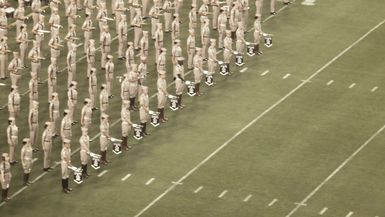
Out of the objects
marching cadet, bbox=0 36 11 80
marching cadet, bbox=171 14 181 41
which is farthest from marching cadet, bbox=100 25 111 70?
marching cadet, bbox=0 36 11 80

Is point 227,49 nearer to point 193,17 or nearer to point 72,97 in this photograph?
point 193,17

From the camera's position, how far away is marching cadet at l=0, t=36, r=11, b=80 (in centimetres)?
4747

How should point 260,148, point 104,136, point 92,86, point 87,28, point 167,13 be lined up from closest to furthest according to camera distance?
point 104,136
point 260,148
point 92,86
point 87,28
point 167,13

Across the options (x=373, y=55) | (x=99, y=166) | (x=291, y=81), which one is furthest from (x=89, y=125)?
(x=373, y=55)

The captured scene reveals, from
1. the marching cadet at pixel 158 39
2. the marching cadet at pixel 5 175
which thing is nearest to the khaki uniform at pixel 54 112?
the marching cadet at pixel 5 175

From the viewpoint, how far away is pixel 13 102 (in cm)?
4391

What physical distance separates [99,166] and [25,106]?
5025 millimetres

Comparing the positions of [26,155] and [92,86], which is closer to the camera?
[26,155]

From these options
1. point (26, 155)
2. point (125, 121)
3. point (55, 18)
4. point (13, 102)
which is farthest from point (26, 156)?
point (55, 18)

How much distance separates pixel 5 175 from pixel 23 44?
981 cm

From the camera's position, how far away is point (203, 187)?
4078 centimetres

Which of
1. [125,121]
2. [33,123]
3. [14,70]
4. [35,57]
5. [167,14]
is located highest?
[35,57]

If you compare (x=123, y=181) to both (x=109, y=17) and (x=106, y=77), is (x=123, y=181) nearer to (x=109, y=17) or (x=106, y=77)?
(x=106, y=77)

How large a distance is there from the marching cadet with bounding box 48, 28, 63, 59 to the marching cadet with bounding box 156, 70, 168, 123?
4.31 meters
